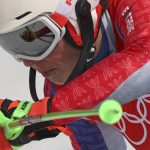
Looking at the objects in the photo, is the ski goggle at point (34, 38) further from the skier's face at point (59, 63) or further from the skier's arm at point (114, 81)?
the skier's arm at point (114, 81)

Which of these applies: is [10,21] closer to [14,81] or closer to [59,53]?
[59,53]

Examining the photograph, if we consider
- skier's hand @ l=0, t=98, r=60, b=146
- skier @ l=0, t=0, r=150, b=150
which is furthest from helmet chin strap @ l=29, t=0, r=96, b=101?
skier's hand @ l=0, t=98, r=60, b=146

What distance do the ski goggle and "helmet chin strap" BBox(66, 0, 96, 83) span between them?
0.06 meters

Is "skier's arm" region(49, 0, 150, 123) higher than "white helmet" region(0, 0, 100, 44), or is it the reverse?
"white helmet" region(0, 0, 100, 44)

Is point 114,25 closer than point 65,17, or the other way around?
point 65,17

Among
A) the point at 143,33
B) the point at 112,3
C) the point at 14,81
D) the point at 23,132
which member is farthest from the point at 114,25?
the point at 14,81

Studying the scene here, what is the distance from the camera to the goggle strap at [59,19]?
3.03 ft

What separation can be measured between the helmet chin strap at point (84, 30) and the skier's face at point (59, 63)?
0.03 m

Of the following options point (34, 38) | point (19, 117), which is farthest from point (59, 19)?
point (19, 117)

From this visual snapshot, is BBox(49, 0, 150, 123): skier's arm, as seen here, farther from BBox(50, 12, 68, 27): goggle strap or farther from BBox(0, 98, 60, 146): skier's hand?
BBox(50, 12, 68, 27): goggle strap

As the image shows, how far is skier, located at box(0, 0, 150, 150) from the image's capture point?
73cm

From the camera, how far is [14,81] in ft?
6.11

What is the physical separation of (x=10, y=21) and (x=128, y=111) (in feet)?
1.30

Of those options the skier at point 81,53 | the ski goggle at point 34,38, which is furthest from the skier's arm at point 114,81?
the ski goggle at point 34,38
